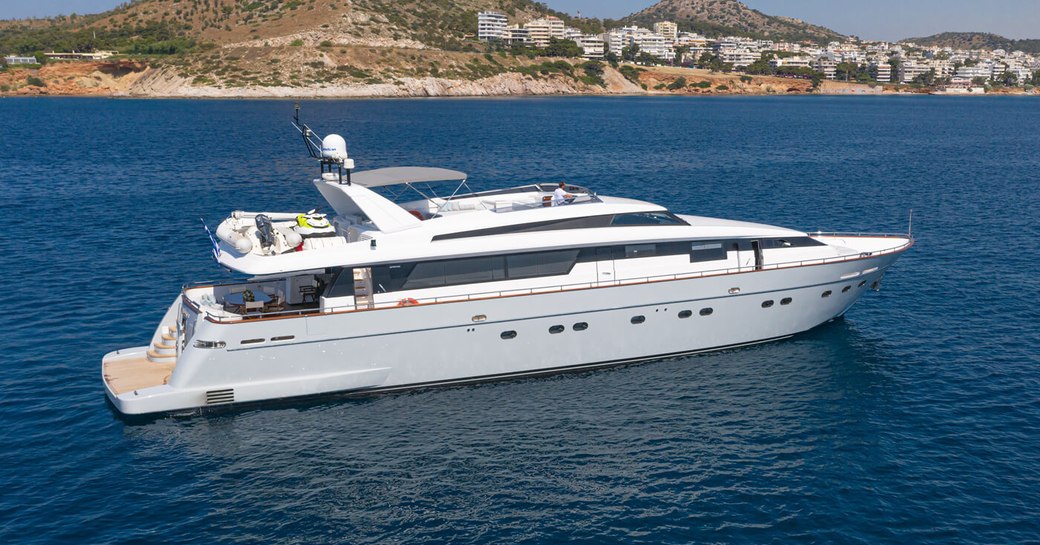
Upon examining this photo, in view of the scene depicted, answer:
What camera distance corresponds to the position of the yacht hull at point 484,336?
22.0 metres

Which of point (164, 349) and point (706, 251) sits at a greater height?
point (706, 251)

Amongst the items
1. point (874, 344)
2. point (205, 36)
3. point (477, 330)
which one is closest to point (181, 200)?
point (477, 330)

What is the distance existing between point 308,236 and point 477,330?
5790mm

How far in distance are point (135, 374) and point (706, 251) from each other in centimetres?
1756

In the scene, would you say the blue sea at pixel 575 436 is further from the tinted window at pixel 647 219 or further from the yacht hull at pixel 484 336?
the tinted window at pixel 647 219

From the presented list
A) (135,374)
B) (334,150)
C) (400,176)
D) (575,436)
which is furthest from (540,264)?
(135,374)

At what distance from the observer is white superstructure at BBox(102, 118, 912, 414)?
22328 mm

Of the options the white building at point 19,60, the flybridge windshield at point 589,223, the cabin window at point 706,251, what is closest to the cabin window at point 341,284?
the flybridge windshield at point 589,223

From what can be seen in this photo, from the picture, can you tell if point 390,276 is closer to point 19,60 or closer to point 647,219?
point 647,219

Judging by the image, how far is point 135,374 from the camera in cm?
2286

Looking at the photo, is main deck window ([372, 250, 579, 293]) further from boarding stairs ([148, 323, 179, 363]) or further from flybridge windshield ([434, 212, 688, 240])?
boarding stairs ([148, 323, 179, 363])

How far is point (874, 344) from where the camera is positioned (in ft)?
91.3

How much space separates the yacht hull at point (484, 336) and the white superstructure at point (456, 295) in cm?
4

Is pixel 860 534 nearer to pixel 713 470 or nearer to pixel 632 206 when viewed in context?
pixel 713 470
